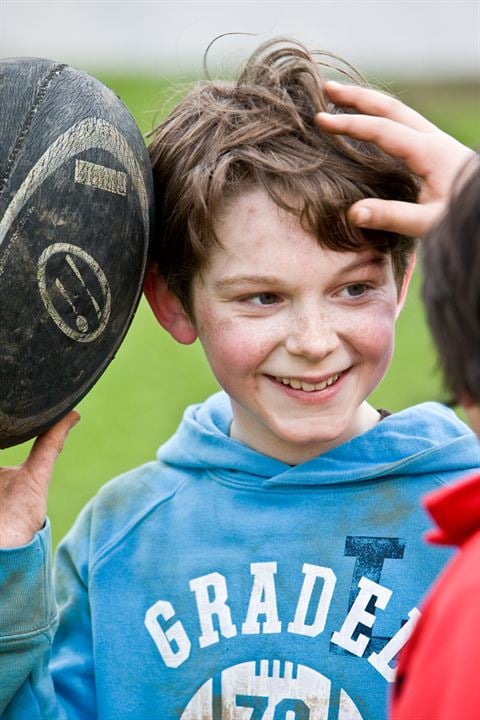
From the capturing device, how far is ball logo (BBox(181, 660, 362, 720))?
10.4ft

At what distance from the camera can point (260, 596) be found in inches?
129

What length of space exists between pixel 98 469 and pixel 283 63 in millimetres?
4759

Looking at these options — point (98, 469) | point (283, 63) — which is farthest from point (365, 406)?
point (98, 469)

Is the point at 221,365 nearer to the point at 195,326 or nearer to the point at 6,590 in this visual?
the point at 195,326

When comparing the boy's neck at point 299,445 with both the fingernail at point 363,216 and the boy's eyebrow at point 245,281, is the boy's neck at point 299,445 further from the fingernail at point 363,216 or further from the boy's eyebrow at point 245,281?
the fingernail at point 363,216

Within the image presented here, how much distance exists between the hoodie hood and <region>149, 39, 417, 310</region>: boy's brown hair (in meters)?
0.38

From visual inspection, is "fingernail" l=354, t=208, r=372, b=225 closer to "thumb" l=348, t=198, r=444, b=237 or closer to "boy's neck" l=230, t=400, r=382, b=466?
"thumb" l=348, t=198, r=444, b=237

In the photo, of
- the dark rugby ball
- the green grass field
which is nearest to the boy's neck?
the dark rugby ball

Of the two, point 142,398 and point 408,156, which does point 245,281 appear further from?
point 142,398

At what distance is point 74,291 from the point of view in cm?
303

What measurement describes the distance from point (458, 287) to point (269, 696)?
144 cm

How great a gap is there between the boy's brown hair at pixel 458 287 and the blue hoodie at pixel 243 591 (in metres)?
1.06

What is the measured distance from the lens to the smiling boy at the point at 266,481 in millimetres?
3158

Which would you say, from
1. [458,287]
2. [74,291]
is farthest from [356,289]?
[458,287]
